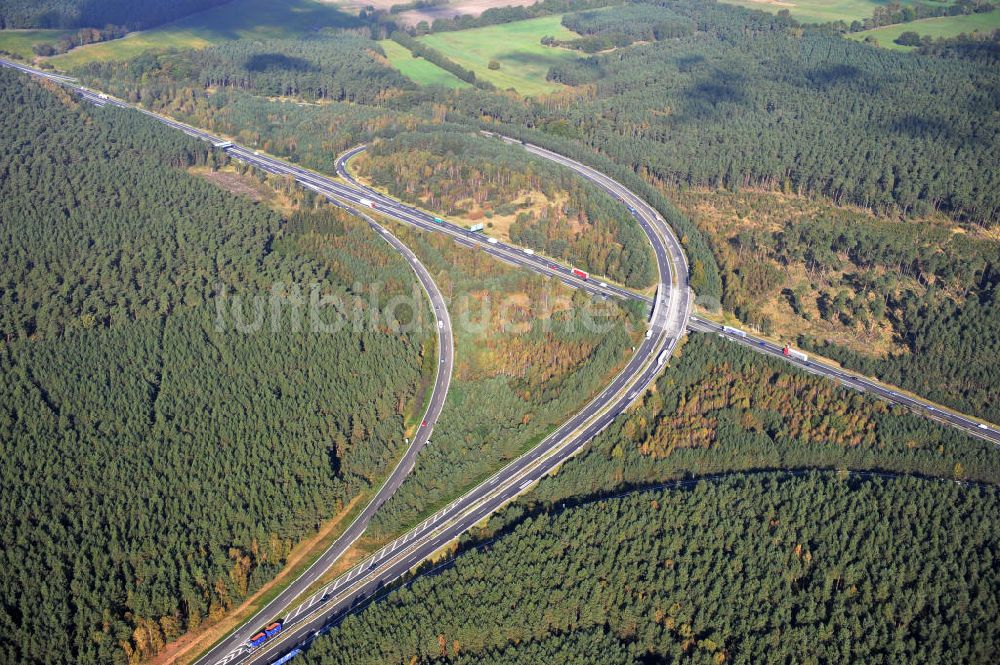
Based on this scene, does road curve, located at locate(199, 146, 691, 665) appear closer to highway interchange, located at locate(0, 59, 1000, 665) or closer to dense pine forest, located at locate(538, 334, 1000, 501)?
highway interchange, located at locate(0, 59, 1000, 665)

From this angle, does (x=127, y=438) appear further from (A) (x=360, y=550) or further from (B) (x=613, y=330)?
(B) (x=613, y=330)

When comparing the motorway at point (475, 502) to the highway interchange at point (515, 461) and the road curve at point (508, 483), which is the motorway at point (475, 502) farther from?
the highway interchange at point (515, 461)

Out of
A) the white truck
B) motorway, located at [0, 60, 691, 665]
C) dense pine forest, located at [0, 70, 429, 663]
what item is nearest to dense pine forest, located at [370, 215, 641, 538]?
motorway, located at [0, 60, 691, 665]

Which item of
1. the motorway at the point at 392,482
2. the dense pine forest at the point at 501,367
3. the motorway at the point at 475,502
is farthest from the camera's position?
the dense pine forest at the point at 501,367

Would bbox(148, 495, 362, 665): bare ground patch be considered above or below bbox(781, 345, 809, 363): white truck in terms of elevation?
below

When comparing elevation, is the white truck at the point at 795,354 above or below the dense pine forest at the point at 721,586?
above

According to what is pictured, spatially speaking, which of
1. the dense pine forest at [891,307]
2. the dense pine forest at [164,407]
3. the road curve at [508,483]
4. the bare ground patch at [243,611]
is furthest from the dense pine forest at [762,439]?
the dense pine forest at [164,407]

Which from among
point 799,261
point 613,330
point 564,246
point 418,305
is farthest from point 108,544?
point 799,261
